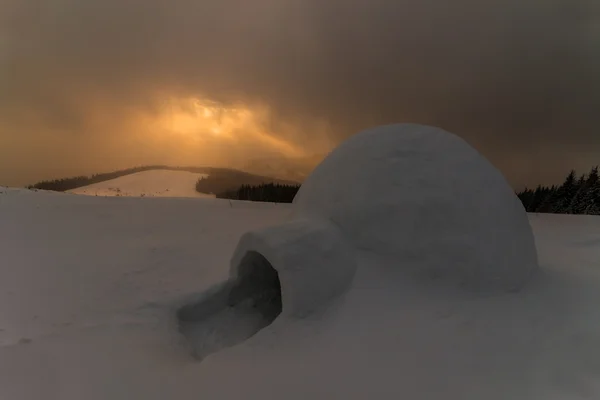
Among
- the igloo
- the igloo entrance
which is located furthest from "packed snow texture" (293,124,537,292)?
the igloo entrance

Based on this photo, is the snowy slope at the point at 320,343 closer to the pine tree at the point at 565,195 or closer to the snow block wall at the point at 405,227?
the snow block wall at the point at 405,227

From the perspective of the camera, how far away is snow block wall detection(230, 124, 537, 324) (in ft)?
14.8

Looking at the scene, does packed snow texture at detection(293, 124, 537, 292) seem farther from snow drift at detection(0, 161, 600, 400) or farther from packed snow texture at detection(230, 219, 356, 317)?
packed snow texture at detection(230, 219, 356, 317)

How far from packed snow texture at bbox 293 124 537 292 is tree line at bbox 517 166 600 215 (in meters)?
19.7

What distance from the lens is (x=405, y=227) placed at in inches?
195

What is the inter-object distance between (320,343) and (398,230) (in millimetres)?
1985

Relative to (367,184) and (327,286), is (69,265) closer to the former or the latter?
(327,286)

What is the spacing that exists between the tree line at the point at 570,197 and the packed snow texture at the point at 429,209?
64.6ft

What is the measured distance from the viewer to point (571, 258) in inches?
290

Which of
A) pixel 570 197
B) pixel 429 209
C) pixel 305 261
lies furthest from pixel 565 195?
pixel 305 261

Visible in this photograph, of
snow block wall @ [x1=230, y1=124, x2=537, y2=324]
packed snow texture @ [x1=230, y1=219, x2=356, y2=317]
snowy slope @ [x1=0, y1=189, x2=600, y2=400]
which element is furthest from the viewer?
snow block wall @ [x1=230, y1=124, x2=537, y2=324]

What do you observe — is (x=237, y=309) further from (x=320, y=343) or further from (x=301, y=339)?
(x=320, y=343)

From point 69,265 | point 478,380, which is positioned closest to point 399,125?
point 478,380

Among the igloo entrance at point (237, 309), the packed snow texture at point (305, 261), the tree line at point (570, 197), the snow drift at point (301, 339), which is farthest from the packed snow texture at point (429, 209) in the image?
the tree line at point (570, 197)
